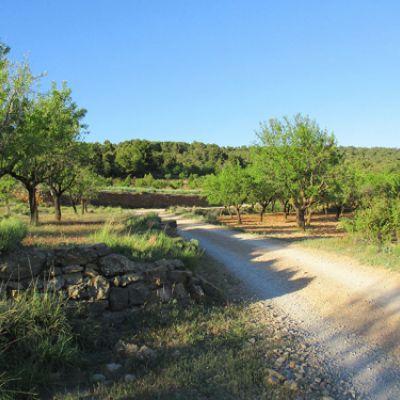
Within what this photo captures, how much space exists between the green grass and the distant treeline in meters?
52.2

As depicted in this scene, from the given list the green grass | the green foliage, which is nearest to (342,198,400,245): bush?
the green grass

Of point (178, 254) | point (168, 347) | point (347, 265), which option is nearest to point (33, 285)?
point (168, 347)

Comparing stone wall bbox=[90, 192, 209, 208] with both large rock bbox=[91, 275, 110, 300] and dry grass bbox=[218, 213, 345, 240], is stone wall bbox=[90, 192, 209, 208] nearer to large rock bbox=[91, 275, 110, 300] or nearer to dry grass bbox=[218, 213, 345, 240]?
dry grass bbox=[218, 213, 345, 240]

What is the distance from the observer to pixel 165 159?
8488 cm

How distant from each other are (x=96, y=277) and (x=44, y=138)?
38.3 feet

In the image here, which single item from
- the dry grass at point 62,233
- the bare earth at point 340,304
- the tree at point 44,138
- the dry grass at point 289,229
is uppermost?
the tree at point 44,138

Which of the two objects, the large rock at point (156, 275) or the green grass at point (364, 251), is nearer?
the large rock at point (156, 275)

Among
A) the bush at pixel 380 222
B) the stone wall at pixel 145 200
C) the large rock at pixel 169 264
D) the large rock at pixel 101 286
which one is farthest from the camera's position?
the stone wall at pixel 145 200

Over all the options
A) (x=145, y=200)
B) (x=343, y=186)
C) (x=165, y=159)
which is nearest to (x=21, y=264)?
(x=343, y=186)

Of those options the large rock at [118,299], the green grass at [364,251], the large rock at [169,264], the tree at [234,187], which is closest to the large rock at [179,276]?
→ the large rock at [169,264]

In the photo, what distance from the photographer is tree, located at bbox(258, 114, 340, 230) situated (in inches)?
826

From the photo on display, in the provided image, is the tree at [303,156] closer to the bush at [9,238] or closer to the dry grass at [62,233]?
the dry grass at [62,233]

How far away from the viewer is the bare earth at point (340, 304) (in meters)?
4.74

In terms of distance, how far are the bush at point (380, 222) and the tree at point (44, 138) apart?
42.6 ft
